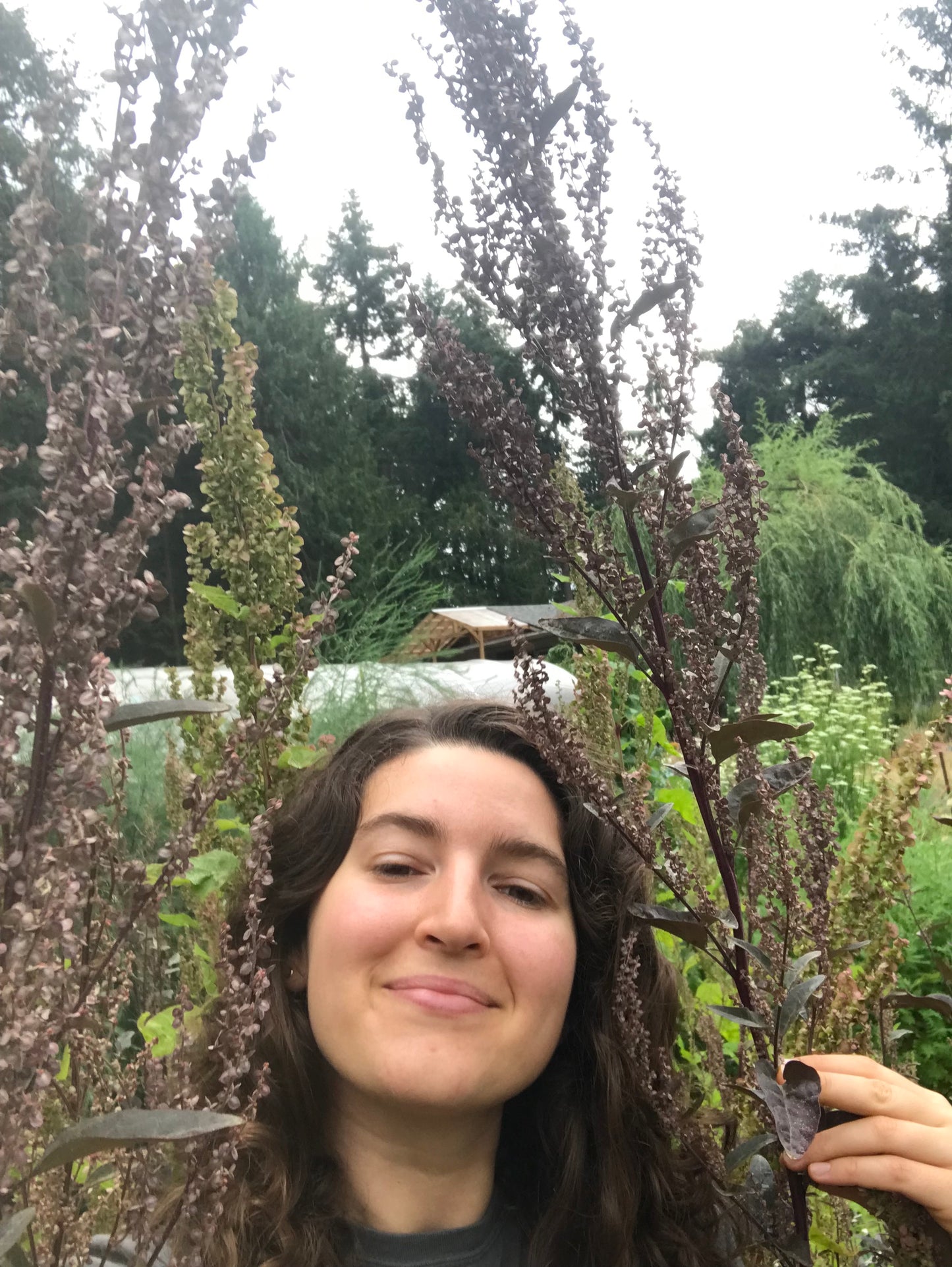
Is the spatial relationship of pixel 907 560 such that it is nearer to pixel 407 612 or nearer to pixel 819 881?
pixel 407 612

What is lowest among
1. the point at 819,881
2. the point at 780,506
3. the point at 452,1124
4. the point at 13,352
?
the point at 452,1124

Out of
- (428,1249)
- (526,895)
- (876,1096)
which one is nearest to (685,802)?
(526,895)

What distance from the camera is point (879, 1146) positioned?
889mm

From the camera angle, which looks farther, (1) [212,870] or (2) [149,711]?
(1) [212,870]

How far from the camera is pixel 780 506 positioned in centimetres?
1029

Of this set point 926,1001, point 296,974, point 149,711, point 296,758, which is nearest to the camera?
point 149,711

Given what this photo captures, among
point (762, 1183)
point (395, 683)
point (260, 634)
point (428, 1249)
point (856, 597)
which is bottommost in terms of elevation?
point (428, 1249)

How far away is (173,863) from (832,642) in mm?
9593

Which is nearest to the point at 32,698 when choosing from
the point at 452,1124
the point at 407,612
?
the point at 452,1124

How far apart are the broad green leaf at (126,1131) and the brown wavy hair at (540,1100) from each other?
0.86 metres

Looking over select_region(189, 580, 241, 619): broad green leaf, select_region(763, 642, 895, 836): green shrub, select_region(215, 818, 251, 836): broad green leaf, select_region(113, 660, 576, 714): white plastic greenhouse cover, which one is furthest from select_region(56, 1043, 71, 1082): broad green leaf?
select_region(763, 642, 895, 836): green shrub

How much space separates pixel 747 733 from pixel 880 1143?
42cm

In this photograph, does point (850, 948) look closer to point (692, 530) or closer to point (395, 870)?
point (692, 530)

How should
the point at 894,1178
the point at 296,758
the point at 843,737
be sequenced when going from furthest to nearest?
the point at 843,737
the point at 296,758
the point at 894,1178
